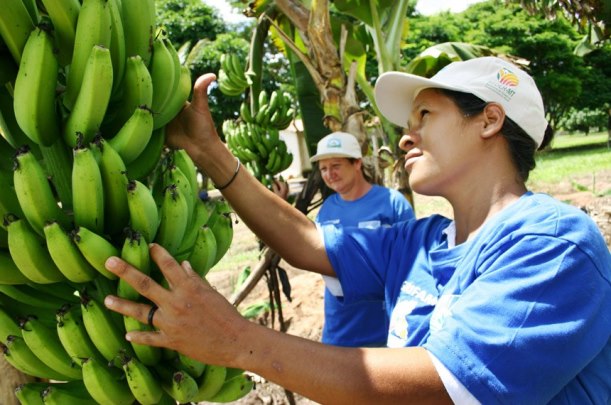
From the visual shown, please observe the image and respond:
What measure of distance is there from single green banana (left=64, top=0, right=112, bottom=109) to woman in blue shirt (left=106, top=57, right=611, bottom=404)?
1.50ft

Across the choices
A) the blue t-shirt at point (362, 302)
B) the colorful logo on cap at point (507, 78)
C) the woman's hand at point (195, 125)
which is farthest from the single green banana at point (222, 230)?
the blue t-shirt at point (362, 302)

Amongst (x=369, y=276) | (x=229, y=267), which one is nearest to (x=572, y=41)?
(x=229, y=267)

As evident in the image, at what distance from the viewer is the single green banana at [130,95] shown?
123 cm

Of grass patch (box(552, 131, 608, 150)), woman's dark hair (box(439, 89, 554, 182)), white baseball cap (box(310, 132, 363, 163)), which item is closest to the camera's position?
woman's dark hair (box(439, 89, 554, 182))

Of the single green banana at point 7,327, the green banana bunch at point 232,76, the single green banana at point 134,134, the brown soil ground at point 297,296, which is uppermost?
the green banana bunch at point 232,76

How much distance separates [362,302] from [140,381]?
1.63 metres

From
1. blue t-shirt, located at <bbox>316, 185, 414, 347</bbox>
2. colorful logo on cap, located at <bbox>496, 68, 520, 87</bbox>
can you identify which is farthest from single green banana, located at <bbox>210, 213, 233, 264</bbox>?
blue t-shirt, located at <bbox>316, 185, 414, 347</bbox>

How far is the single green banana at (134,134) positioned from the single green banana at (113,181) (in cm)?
3

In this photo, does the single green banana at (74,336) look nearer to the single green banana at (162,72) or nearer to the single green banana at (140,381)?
the single green banana at (140,381)

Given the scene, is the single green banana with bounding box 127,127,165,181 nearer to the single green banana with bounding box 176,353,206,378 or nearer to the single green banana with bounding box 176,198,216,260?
the single green banana with bounding box 176,198,216,260

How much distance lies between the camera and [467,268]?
1.30 metres

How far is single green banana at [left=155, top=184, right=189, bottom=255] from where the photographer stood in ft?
4.01

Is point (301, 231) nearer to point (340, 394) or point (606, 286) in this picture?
point (340, 394)

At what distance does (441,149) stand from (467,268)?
0.38 meters
